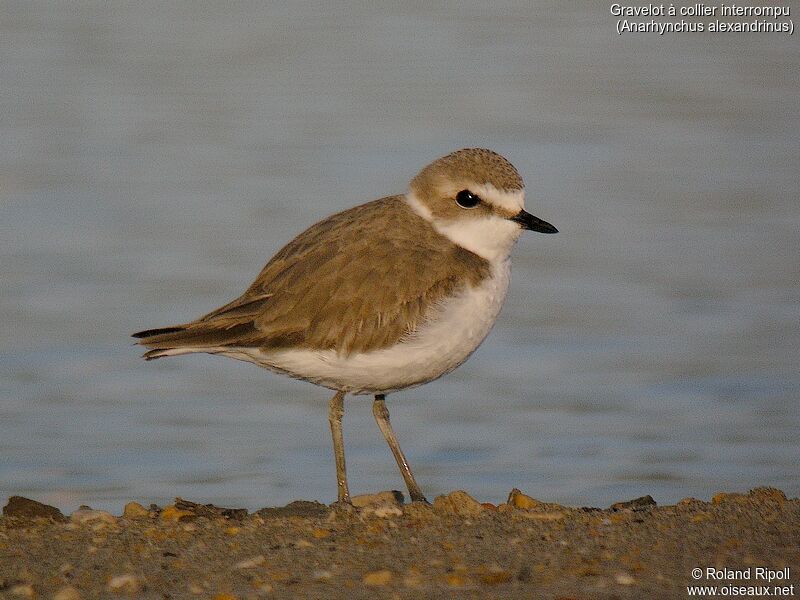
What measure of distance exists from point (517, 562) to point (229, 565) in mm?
1166

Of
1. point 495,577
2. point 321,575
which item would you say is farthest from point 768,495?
point 321,575

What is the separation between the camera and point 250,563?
236 inches

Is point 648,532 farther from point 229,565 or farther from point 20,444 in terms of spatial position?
point 20,444

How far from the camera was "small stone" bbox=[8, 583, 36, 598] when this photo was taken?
568 centimetres

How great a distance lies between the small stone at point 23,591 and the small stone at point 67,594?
0.31ft

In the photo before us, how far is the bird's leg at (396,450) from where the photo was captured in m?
7.96

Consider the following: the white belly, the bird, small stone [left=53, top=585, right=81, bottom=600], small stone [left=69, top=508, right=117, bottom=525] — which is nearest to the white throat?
the bird

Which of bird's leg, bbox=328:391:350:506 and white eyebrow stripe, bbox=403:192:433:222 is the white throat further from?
bird's leg, bbox=328:391:350:506

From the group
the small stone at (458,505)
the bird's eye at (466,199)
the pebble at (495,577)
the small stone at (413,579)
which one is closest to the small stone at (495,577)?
the pebble at (495,577)

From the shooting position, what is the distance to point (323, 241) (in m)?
7.65

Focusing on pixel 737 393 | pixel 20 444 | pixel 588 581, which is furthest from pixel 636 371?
pixel 588 581

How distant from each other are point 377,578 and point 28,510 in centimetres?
224

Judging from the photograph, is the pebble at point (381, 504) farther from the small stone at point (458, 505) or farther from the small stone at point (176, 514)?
the small stone at point (176, 514)

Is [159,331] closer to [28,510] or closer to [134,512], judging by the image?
[134,512]
